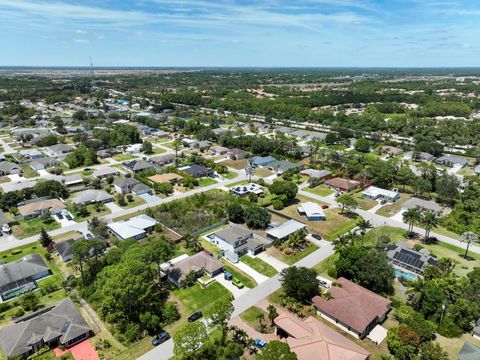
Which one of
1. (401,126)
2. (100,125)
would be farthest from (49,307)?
(401,126)

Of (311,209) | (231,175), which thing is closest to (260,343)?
(311,209)

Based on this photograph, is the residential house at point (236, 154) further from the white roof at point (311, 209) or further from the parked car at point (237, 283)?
the parked car at point (237, 283)

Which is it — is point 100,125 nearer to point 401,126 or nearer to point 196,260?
point 196,260

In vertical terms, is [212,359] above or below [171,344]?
above

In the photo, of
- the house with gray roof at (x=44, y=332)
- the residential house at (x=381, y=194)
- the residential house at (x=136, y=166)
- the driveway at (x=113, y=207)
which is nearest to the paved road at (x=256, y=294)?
the house with gray roof at (x=44, y=332)

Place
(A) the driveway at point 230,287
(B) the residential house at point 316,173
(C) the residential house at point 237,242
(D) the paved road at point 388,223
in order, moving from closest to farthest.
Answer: (A) the driveway at point 230,287
(C) the residential house at point 237,242
(D) the paved road at point 388,223
(B) the residential house at point 316,173

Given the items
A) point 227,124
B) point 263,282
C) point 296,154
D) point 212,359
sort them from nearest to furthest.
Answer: point 212,359
point 263,282
point 296,154
point 227,124

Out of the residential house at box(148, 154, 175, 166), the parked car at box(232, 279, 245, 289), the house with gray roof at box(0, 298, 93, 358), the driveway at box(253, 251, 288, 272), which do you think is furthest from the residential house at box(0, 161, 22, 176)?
the parked car at box(232, 279, 245, 289)

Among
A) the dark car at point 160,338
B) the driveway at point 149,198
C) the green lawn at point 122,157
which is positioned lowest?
the dark car at point 160,338
